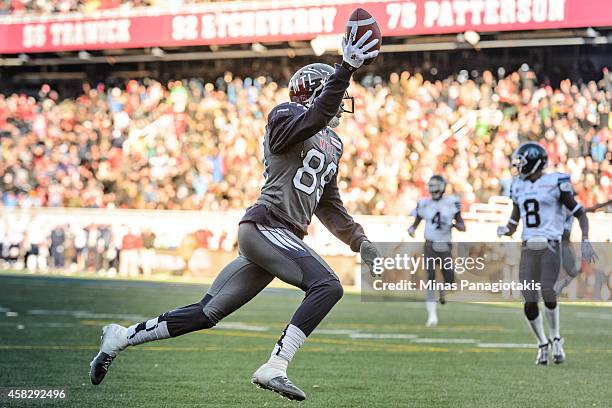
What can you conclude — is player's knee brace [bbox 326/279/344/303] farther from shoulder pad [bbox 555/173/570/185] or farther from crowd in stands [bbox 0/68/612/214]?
crowd in stands [bbox 0/68/612/214]

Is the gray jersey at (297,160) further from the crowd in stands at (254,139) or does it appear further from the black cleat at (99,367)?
the crowd in stands at (254,139)

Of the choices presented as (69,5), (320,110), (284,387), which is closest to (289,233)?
(320,110)

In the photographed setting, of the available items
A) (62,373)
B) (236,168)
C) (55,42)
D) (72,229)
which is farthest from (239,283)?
(55,42)

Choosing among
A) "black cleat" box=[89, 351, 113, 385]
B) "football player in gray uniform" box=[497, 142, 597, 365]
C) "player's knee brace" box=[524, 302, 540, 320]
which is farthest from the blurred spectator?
"black cleat" box=[89, 351, 113, 385]

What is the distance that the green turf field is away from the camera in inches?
293

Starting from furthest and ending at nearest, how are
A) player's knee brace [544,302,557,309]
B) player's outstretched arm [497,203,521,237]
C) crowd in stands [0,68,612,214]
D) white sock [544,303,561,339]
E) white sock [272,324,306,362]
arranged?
crowd in stands [0,68,612,214]
player's outstretched arm [497,203,521,237]
player's knee brace [544,302,557,309]
white sock [544,303,561,339]
white sock [272,324,306,362]

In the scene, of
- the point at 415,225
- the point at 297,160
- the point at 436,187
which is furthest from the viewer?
the point at 436,187

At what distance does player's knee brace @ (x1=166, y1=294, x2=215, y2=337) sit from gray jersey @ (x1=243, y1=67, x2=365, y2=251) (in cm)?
55

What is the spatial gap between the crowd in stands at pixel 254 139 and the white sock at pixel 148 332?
16159 millimetres

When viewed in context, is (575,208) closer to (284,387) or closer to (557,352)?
(557,352)

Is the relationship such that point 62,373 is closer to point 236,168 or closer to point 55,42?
point 236,168

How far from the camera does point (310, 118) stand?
5402 mm

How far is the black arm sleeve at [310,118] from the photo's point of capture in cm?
532

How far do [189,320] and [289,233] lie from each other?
0.71 m
